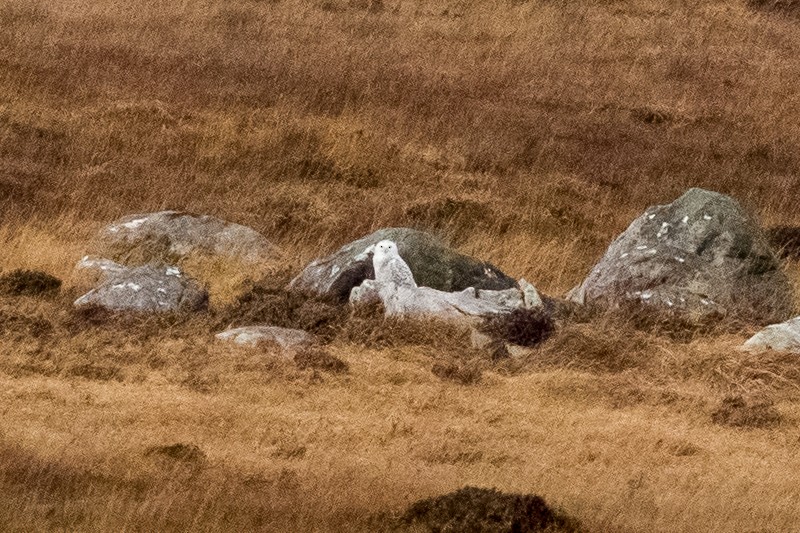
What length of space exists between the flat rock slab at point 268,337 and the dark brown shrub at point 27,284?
7.83 feet

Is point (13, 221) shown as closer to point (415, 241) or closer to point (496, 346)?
point (415, 241)

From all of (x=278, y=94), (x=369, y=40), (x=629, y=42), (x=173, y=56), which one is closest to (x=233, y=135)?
(x=278, y=94)

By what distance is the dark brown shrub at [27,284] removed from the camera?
16.2 meters

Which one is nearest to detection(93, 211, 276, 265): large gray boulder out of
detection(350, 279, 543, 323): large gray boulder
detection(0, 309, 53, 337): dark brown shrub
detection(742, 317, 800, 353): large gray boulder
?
detection(350, 279, 543, 323): large gray boulder

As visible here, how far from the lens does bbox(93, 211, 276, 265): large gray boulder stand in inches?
727

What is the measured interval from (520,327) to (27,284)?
512 cm

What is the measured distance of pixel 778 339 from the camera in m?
15.2

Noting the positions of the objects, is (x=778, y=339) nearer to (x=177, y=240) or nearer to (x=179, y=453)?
(x=179, y=453)

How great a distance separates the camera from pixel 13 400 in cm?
1265

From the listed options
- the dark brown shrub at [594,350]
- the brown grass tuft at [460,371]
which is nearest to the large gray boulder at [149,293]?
the brown grass tuft at [460,371]

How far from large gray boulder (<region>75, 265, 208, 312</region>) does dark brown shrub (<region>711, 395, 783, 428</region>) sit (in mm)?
5453

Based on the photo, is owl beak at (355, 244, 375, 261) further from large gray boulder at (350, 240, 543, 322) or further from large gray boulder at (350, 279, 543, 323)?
large gray boulder at (350, 279, 543, 323)

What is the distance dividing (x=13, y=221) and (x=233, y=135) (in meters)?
5.19

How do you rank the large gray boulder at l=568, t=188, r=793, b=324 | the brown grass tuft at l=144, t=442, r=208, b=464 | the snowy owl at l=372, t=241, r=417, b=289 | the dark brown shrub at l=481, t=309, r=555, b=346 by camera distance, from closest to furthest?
the brown grass tuft at l=144, t=442, r=208, b=464
the dark brown shrub at l=481, t=309, r=555, b=346
the snowy owl at l=372, t=241, r=417, b=289
the large gray boulder at l=568, t=188, r=793, b=324
